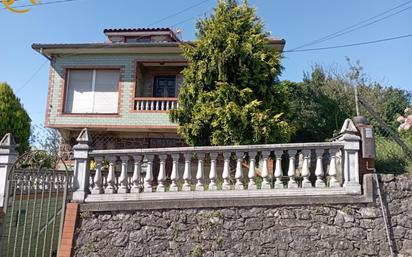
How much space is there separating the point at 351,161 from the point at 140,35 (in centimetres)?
1279

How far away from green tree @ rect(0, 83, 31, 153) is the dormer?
5.20 m

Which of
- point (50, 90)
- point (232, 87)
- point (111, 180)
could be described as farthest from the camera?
point (50, 90)

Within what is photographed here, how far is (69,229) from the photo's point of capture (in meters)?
5.66

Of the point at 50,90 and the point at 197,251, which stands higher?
the point at 50,90

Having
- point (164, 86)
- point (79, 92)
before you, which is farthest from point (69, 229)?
point (164, 86)

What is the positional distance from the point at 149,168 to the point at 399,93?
710 inches

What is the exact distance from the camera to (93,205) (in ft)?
19.0

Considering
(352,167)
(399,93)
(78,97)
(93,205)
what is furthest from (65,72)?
(399,93)

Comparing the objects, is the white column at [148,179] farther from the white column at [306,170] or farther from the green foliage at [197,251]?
the white column at [306,170]

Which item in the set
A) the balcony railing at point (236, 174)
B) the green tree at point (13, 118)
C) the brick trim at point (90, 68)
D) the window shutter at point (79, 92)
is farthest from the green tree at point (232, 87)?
the green tree at point (13, 118)

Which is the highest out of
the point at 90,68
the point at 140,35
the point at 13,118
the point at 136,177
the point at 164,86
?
the point at 140,35

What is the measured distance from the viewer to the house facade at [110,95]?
13.2m

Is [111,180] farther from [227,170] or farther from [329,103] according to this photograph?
[329,103]

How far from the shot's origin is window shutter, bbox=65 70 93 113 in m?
13.8
